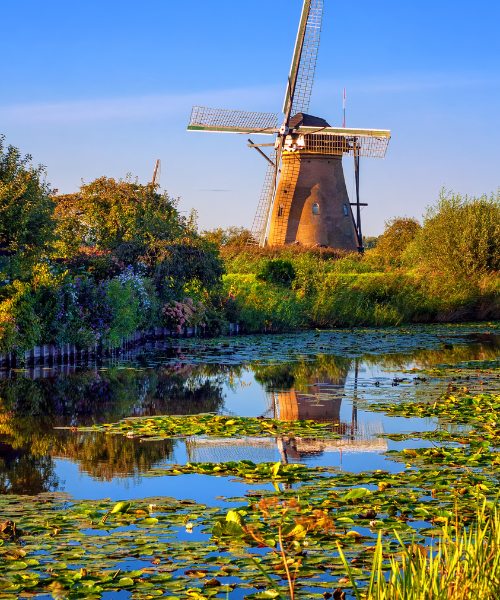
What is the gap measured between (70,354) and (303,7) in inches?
968

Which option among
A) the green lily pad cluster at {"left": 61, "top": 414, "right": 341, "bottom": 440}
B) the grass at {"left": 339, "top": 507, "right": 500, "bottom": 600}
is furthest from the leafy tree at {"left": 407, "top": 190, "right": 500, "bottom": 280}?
the grass at {"left": 339, "top": 507, "right": 500, "bottom": 600}

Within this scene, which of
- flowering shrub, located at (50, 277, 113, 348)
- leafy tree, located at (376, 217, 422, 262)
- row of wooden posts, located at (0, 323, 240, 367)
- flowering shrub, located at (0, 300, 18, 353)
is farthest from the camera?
leafy tree, located at (376, 217, 422, 262)

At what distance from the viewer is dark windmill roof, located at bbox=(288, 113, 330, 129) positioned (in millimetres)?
35906

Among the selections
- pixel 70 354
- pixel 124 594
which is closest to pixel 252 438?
pixel 124 594

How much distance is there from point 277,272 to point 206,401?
1753 centimetres

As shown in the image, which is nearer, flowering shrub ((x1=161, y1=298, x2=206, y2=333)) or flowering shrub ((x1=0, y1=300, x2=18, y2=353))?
flowering shrub ((x1=0, y1=300, x2=18, y2=353))

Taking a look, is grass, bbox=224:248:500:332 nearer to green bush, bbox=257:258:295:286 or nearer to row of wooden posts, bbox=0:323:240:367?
green bush, bbox=257:258:295:286

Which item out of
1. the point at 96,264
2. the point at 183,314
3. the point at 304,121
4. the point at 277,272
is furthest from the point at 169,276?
the point at 304,121

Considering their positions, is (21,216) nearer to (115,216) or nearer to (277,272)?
(115,216)

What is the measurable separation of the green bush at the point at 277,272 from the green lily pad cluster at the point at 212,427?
61.0ft

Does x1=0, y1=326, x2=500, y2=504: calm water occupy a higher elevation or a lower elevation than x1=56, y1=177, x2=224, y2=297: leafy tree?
lower

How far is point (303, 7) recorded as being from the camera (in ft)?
110

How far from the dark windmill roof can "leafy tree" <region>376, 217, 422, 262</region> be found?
12089mm

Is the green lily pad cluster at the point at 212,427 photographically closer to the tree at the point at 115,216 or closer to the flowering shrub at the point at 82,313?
the flowering shrub at the point at 82,313
